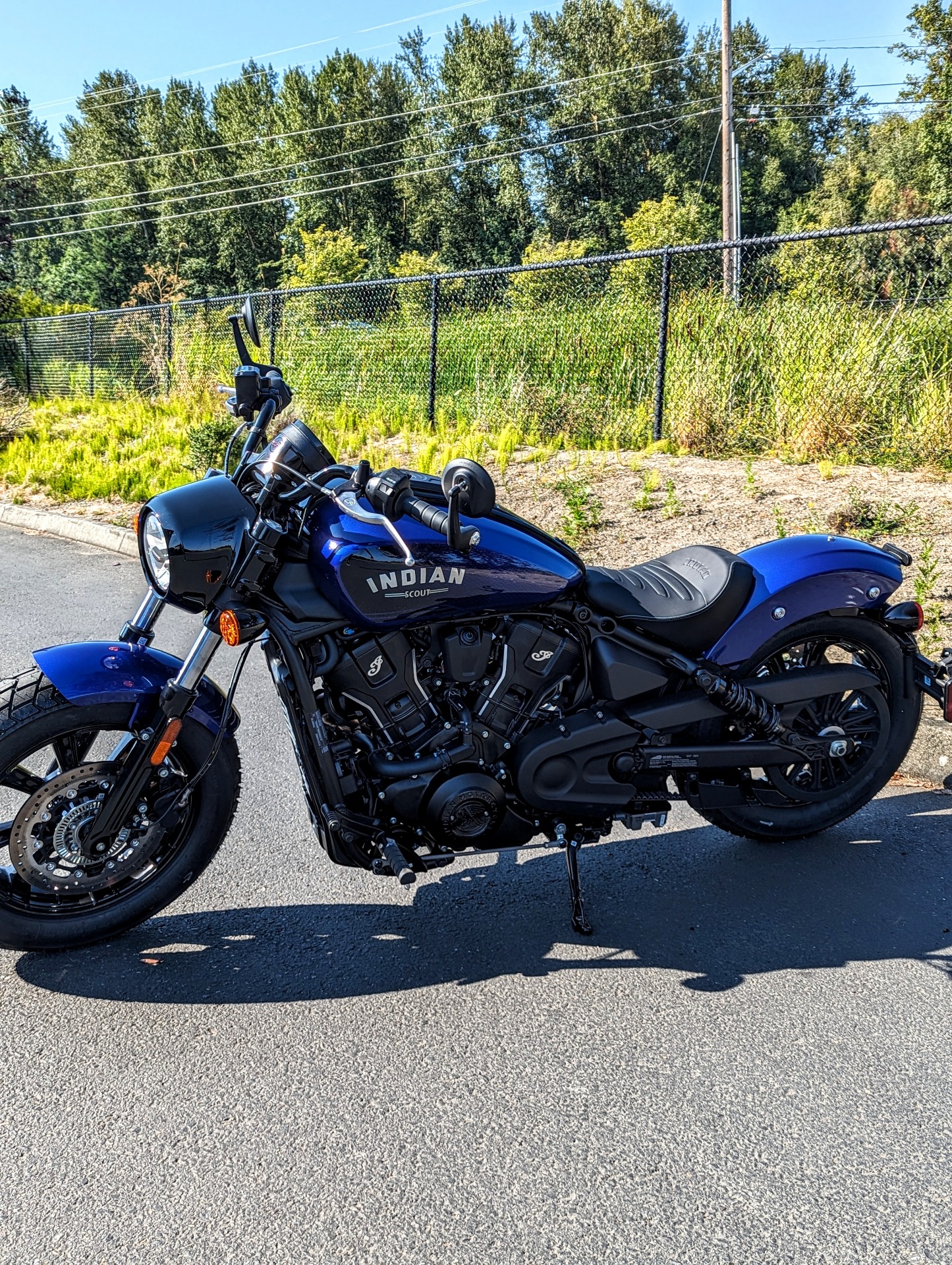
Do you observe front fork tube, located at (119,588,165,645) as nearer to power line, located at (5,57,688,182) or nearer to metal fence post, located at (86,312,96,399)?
metal fence post, located at (86,312,96,399)

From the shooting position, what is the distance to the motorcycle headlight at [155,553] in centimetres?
262

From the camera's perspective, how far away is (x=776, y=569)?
334 cm

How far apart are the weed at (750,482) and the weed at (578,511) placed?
3.47 ft

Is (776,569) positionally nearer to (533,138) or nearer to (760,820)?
(760,820)

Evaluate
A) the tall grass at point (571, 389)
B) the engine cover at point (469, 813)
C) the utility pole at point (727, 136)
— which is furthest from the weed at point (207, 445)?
the utility pole at point (727, 136)

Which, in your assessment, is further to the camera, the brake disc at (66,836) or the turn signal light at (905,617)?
the turn signal light at (905,617)

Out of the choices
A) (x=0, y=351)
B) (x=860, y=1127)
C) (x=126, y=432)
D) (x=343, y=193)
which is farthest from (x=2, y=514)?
(x=343, y=193)

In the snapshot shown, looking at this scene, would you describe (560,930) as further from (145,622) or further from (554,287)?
(554,287)

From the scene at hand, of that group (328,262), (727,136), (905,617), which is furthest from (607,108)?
(905,617)

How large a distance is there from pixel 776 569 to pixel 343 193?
66214mm

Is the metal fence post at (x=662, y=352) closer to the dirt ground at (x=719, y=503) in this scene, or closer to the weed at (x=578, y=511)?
the dirt ground at (x=719, y=503)

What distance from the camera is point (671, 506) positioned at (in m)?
7.16

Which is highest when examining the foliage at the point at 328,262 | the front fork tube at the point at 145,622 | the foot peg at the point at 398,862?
the foliage at the point at 328,262

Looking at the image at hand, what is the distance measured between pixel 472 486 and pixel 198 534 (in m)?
0.74
